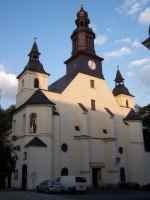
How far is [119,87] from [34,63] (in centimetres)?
1672

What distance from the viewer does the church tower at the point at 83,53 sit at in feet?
147

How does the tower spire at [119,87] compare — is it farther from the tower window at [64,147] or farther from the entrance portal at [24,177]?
the entrance portal at [24,177]

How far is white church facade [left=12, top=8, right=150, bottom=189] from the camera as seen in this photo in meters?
35.8

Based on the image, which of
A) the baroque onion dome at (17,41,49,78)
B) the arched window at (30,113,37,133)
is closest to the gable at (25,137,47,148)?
the arched window at (30,113,37,133)

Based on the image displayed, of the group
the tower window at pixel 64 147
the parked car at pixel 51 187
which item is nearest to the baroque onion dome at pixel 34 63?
the tower window at pixel 64 147

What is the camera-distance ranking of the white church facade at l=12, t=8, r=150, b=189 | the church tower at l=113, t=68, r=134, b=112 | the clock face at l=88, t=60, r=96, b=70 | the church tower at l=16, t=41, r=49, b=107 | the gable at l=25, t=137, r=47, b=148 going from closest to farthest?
the gable at l=25, t=137, r=47, b=148 < the white church facade at l=12, t=8, r=150, b=189 < the church tower at l=16, t=41, r=49, b=107 < the clock face at l=88, t=60, r=96, b=70 < the church tower at l=113, t=68, r=134, b=112

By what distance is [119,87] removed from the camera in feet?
169

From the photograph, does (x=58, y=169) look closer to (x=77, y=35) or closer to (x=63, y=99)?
(x=63, y=99)

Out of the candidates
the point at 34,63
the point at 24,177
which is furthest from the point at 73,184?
the point at 34,63

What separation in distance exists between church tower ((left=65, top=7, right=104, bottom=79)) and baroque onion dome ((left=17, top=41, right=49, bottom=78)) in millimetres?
5522

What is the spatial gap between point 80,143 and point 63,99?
6.29 metres

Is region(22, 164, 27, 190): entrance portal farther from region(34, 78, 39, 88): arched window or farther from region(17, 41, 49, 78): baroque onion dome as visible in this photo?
region(17, 41, 49, 78): baroque onion dome

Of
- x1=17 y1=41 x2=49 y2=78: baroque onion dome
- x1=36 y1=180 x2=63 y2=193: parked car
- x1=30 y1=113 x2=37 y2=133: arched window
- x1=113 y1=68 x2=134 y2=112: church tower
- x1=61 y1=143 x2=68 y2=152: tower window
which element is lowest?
x1=36 y1=180 x2=63 y2=193: parked car

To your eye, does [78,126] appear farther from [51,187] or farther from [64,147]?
[51,187]
